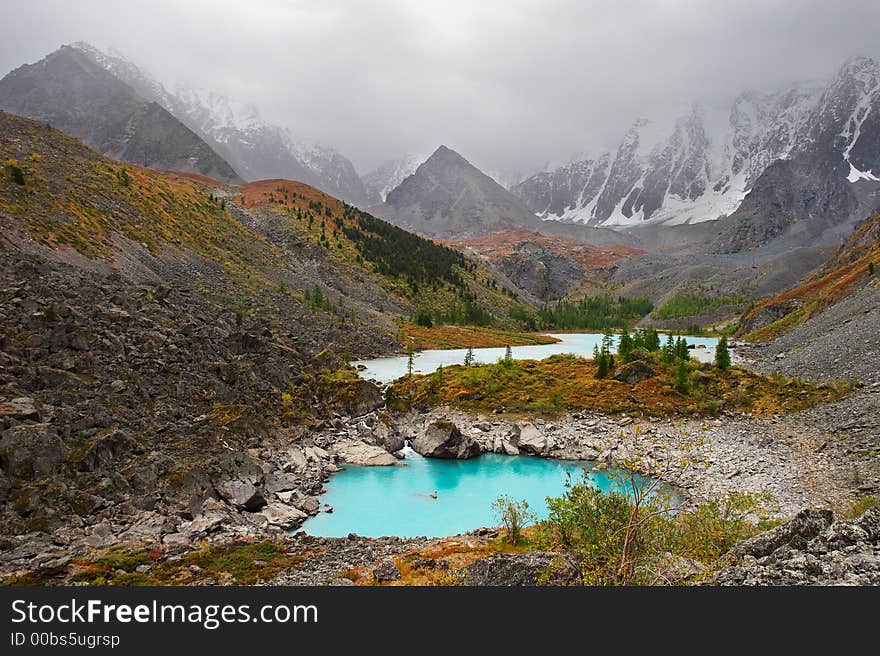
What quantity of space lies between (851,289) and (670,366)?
5904 centimetres

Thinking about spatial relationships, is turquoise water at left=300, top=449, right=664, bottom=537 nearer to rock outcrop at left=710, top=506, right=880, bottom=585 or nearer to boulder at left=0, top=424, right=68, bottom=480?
boulder at left=0, top=424, right=68, bottom=480

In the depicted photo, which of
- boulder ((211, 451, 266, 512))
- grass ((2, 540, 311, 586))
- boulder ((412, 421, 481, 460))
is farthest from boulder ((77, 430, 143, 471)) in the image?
boulder ((412, 421, 481, 460))

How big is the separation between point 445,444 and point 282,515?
51.9 feet

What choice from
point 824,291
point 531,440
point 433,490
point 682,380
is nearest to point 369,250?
point 824,291

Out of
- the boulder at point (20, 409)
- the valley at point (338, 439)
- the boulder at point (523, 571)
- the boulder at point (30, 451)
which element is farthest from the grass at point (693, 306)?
the boulder at point (30, 451)

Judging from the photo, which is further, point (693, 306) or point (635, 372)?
point (693, 306)

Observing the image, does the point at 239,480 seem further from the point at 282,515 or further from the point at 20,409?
the point at 20,409

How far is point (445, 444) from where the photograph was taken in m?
38.6

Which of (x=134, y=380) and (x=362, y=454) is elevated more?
(x=134, y=380)

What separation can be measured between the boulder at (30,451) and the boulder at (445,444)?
23.5m

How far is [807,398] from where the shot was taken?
4041 cm

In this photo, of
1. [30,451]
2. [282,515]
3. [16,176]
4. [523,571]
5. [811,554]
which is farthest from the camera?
[16,176]

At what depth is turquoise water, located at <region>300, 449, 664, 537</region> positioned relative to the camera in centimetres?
2812

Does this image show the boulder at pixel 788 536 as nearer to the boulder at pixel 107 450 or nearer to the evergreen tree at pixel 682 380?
the boulder at pixel 107 450
